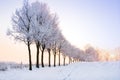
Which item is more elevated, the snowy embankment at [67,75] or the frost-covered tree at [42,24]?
the frost-covered tree at [42,24]

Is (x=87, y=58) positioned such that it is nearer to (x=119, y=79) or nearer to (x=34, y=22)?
(x=34, y=22)

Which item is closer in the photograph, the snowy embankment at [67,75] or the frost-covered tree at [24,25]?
the snowy embankment at [67,75]

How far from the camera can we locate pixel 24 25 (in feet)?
134

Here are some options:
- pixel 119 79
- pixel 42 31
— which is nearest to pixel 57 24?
pixel 42 31

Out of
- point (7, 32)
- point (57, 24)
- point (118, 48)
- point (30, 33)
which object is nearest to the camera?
point (30, 33)

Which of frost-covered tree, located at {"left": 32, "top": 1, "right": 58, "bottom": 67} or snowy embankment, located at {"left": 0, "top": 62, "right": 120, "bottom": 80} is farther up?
frost-covered tree, located at {"left": 32, "top": 1, "right": 58, "bottom": 67}

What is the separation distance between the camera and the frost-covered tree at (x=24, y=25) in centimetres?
4032

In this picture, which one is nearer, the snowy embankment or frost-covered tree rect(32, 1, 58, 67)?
the snowy embankment

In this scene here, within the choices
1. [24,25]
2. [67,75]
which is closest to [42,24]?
[24,25]

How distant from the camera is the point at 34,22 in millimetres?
41125

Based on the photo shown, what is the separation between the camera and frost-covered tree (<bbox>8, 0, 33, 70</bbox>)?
40.3 m

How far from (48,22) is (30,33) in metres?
7.34

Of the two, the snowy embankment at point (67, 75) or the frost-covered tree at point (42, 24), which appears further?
the frost-covered tree at point (42, 24)

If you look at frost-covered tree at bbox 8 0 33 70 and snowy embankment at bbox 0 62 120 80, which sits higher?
frost-covered tree at bbox 8 0 33 70
